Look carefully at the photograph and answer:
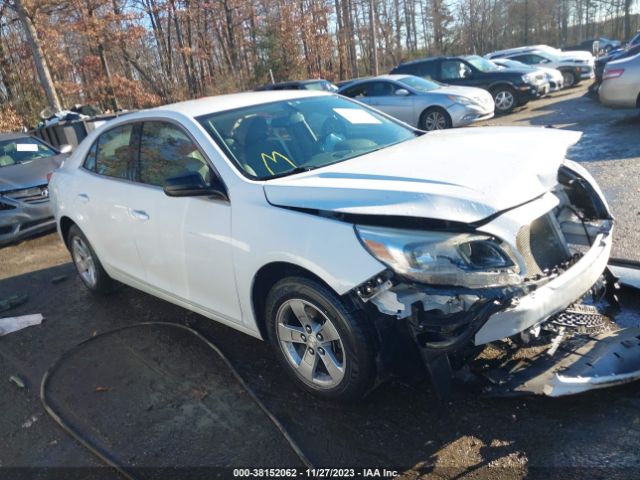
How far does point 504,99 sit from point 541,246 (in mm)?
13599

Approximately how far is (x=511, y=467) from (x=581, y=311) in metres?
1.20

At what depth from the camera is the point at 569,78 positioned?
782 inches

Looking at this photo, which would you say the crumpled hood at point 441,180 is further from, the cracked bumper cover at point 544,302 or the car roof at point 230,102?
the car roof at point 230,102

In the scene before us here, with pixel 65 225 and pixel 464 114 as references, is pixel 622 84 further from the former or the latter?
pixel 65 225

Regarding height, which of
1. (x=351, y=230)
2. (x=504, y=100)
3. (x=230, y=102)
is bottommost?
(x=504, y=100)

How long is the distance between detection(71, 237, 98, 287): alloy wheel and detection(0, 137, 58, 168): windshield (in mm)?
4584

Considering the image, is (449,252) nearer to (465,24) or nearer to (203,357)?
(203,357)

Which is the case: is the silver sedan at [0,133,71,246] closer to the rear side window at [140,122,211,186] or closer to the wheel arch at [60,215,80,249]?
the wheel arch at [60,215,80,249]

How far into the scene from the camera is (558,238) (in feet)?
9.90

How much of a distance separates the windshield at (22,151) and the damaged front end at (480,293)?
8.42 m

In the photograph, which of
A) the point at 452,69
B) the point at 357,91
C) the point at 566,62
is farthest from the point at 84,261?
the point at 566,62

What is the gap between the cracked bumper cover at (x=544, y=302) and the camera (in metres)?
2.48

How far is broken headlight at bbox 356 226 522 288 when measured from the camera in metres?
2.50

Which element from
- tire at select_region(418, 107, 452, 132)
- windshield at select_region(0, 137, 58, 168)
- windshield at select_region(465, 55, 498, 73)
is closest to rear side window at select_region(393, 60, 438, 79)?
windshield at select_region(465, 55, 498, 73)
